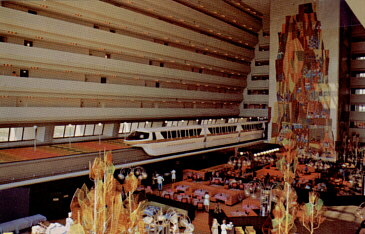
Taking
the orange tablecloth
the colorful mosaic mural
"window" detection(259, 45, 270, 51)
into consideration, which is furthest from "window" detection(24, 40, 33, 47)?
"window" detection(259, 45, 270, 51)

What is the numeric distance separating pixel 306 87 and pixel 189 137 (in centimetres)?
1041

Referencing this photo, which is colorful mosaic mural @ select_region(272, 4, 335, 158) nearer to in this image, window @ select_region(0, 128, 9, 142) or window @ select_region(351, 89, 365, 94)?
window @ select_region(351, 89, 365, 94)

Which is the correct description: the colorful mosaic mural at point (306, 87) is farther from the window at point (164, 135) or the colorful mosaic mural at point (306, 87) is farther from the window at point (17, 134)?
the window at point (17, 134)

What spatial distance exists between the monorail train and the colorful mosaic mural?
3339 millimetres

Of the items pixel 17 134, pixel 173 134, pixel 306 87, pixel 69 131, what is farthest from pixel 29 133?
pixel 306 87

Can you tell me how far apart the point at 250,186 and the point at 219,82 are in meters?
14.6

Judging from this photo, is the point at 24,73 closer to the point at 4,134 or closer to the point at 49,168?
the point at 4,134

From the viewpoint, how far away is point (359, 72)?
94.2ft

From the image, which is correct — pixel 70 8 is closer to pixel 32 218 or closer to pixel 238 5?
pixel 32 218

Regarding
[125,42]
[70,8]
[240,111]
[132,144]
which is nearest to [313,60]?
[240,111]

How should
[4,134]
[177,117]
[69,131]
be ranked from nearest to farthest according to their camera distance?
1. [4,134]
2. [69,131]
3. [177,117]

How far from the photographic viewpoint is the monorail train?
15930mm

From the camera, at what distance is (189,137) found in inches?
737

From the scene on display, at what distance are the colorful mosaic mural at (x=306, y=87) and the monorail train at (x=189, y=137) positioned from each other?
3339mm
